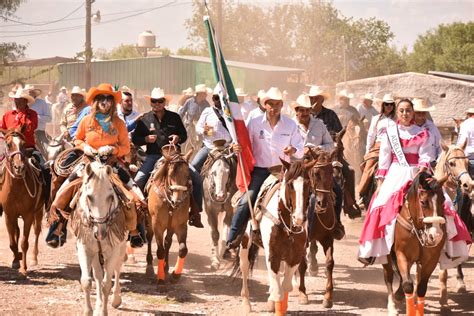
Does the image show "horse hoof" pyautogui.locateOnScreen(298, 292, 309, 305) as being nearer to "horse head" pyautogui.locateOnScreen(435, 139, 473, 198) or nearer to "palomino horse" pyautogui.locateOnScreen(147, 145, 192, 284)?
"palomino horse" pyautogui.locateOnScreen(147, 145, 192, 284)

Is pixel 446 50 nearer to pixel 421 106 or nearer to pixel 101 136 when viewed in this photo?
pixel 421 106

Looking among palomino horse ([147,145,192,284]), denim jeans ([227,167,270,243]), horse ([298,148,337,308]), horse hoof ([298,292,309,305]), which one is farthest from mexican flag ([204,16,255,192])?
horse hoof ([298,292,309,305])

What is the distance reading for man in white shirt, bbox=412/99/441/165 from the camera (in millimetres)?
11688

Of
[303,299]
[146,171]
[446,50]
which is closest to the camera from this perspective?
[303,299]

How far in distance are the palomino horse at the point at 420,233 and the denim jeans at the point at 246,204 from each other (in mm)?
1768

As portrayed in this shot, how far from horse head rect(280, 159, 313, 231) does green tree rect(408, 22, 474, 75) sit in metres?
55.2

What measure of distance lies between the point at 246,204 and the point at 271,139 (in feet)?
2.82

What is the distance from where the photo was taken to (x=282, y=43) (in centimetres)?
8919

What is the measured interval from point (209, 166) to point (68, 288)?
138 inches

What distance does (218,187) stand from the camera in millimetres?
15172

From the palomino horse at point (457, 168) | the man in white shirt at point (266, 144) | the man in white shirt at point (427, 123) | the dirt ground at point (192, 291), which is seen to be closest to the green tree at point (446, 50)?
the dirt ground at point (192, 291)

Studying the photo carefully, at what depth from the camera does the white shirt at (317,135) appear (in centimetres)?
1377

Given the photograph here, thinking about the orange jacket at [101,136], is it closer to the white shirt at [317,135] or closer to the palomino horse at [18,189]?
the palomino horse at [18,189]

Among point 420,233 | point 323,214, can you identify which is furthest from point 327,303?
point 420,233
